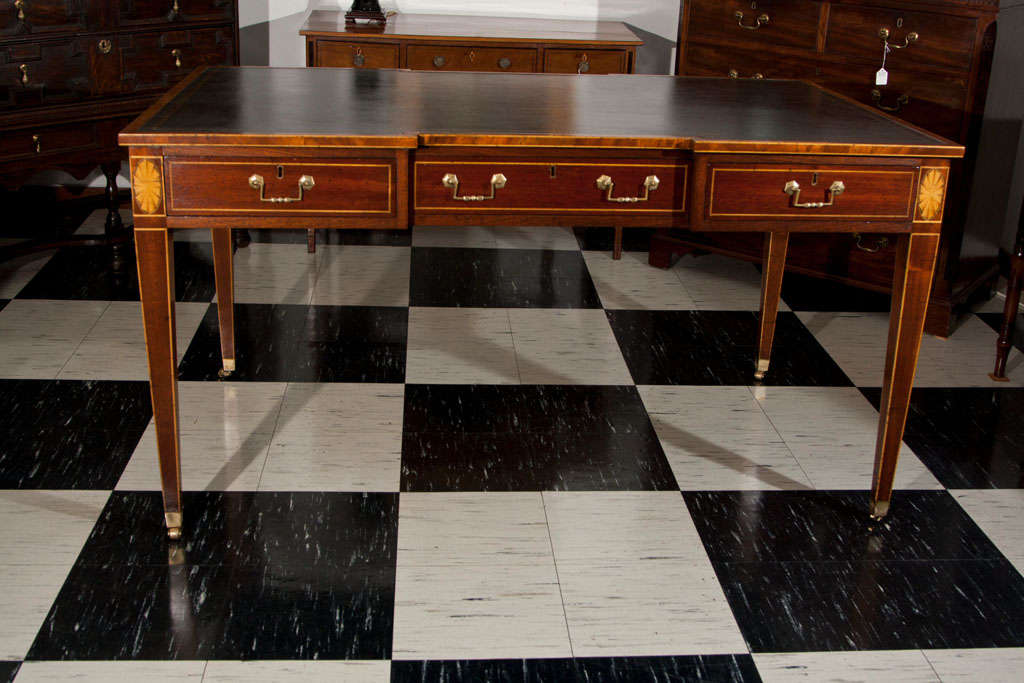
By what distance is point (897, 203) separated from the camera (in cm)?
228

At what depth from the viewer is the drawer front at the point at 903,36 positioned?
325 cm

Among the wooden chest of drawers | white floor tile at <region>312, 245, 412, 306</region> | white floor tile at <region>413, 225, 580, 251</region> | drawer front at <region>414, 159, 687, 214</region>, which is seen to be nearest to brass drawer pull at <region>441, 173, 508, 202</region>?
drawer front at <region>414, 159, 687, 214</region>

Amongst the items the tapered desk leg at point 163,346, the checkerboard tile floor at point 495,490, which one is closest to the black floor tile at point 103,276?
the checkerboard tile floor at point 495,490

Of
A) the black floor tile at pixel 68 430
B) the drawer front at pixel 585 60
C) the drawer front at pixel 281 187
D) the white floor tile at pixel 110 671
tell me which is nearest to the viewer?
the white floor tile at pixel 110 671

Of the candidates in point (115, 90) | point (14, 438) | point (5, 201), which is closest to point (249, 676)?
point (14, 438)

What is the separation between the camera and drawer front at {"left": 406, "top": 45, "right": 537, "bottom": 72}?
3951 mm

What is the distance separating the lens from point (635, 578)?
2.21m

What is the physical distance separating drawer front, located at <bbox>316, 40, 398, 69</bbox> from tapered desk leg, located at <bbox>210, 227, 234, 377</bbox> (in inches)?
46.3

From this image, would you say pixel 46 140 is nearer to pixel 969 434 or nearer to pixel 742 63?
pixel 742 63

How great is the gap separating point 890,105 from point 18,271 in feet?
9.45

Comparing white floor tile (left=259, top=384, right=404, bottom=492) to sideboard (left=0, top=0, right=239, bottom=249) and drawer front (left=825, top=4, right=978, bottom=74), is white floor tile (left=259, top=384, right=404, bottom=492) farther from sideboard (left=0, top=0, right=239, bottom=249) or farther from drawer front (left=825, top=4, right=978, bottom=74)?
drawer front (left=825, top=4, right=978, bottom=74)

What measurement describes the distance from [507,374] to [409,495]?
2.35ft

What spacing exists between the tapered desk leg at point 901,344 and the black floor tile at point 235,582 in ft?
3.49

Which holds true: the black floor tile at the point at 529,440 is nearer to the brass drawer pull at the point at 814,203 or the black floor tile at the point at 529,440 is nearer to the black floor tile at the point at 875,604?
the black floor tile at the point at 875,604
